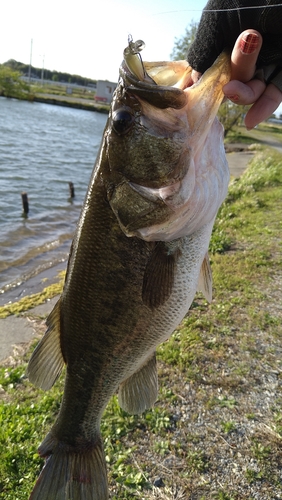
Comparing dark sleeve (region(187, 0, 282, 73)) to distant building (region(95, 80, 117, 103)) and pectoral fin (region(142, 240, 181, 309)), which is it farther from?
distant building (region(95, 80, 117, 103))

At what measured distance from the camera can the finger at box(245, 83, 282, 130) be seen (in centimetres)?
208

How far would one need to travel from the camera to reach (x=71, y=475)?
215cm

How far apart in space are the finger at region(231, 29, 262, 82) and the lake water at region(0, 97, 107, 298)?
6.85 metres

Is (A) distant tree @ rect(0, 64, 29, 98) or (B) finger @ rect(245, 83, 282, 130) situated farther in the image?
(A) distant tree @ rect(0, 64, 29, 98)

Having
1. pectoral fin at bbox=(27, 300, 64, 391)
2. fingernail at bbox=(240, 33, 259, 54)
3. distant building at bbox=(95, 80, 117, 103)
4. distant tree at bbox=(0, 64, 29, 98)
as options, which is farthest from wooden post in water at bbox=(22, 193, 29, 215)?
distant building at bbox=(95, 80, 117, 103)

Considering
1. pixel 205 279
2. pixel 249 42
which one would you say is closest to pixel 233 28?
pixel 249 42

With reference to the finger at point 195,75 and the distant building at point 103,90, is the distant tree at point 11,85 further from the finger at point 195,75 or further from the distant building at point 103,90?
the finger at point 195,75

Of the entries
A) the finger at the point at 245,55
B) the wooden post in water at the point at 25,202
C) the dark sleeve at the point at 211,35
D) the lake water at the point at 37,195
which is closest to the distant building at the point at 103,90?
the lake water at the point at 37,195

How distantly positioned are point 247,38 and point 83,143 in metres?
30.1

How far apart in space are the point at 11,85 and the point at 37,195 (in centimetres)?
5144

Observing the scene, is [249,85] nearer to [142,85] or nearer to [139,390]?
[142,85]

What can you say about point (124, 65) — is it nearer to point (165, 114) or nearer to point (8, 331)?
point (165, 114)

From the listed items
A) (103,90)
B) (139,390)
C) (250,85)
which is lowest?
(139,390)

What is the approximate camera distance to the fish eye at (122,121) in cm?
182
